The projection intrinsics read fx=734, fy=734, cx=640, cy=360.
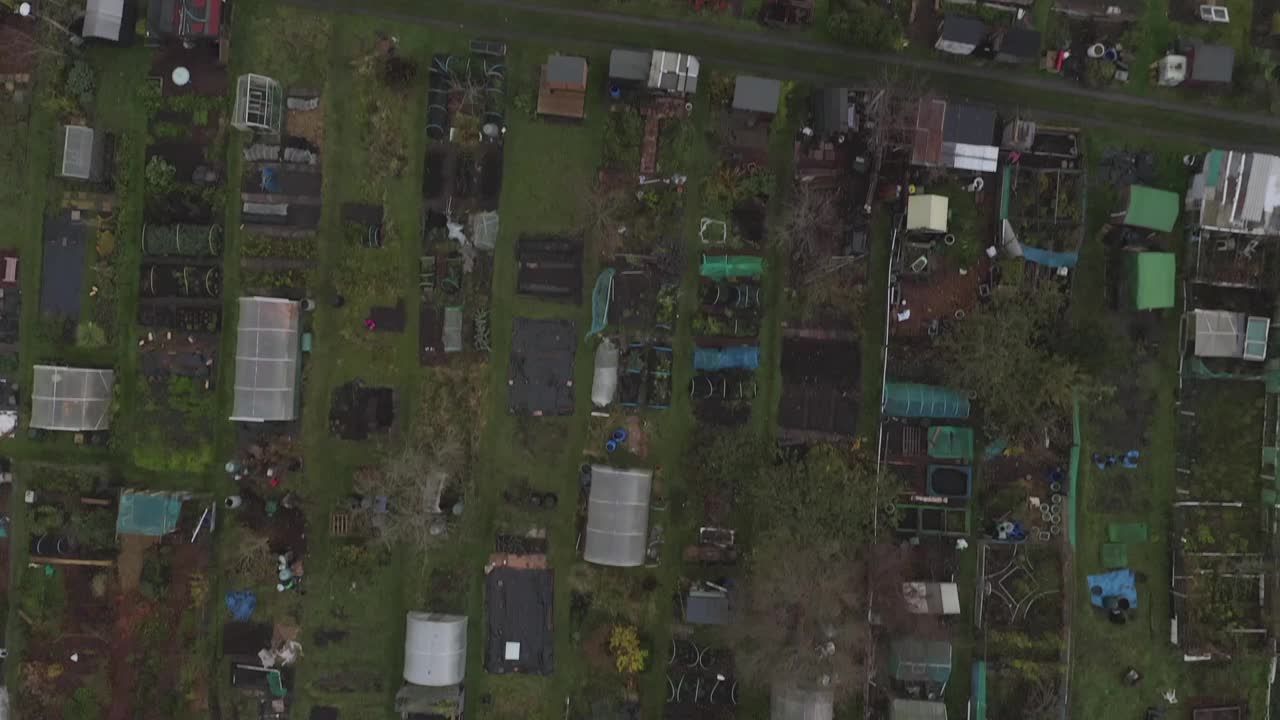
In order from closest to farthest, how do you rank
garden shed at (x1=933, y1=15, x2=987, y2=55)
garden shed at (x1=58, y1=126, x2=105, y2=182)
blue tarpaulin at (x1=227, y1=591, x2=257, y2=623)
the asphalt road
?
garden shed at (x1=933, y1=15, x2=987, y2=55)
garden shed at (x1=58, y1=126, x2=105, y2=182)
blue tarpaulin at (x1=227, y1=591, x2=257, y2=623)
the asphalt road

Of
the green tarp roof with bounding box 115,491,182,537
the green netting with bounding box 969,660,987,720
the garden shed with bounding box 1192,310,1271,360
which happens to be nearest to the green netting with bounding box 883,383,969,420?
the garden shed with bounding box 1192,310,1271,360

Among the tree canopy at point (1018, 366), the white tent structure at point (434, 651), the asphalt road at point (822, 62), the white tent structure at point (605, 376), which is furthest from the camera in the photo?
the asphalt road at point (822, 62)

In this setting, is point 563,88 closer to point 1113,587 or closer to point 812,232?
point 812,232

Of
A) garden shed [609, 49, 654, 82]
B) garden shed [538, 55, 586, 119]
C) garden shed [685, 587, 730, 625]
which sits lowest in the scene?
garden shed [685, 587, 730, 625]

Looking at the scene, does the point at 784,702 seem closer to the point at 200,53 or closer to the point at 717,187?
the point at 717,187

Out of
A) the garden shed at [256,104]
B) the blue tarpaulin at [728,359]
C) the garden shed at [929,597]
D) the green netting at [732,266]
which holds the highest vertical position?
the garden shed at [256,104]

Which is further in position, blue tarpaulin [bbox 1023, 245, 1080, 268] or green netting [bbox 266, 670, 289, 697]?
green netting [bbox 266, 670, 289, 697]

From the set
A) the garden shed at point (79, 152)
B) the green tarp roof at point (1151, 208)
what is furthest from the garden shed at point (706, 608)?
the garden shed at point (79, 152)

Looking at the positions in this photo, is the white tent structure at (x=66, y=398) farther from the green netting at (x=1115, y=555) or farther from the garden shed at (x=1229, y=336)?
the garden shed at (x=1229, y=336)

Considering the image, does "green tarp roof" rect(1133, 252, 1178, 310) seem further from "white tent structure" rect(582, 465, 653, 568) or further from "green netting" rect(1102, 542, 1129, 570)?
"white tent structure" rect(582, 465, 653, 568)
